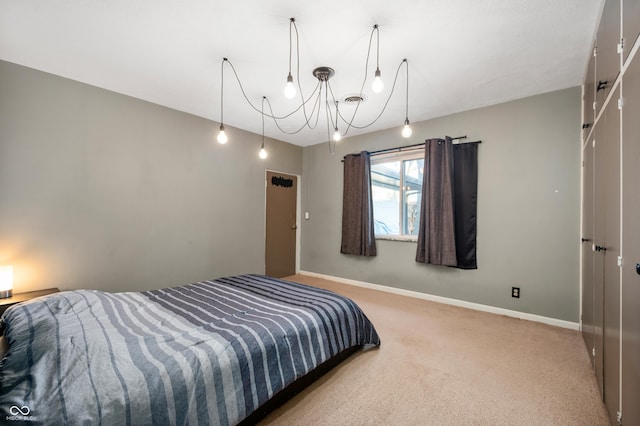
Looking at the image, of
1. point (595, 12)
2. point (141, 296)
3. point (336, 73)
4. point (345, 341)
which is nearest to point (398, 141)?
point (336, 73)

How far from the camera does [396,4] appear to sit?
1841mm

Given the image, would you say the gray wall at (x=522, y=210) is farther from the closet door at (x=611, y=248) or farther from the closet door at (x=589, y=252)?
the closet door at (x=611, y=248)

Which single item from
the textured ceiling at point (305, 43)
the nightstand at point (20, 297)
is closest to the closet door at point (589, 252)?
the textured ceiling at point (305, 43)

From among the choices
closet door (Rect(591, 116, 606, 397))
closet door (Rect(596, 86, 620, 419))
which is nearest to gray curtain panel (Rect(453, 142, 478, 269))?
closet door (Rect(591, 116, 606, 397))

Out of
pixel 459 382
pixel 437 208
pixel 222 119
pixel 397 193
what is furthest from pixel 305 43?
pixel 459 382

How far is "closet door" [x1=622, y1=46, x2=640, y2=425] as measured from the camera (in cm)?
115

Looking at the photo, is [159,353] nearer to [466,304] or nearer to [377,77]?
[377,77]

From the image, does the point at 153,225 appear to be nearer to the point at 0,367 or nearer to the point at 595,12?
the point at 0,367

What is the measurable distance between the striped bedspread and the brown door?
253 cm

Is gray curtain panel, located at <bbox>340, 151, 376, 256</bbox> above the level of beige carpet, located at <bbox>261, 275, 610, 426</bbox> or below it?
above

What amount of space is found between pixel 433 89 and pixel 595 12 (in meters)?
1.32

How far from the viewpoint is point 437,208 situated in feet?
12.1

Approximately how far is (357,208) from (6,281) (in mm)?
3979

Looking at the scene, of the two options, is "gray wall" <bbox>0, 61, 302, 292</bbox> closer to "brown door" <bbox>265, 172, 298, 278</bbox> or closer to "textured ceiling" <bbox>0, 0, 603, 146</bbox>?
"textured ceiling" <bbox>0, 0, 603, 146</bbox>
